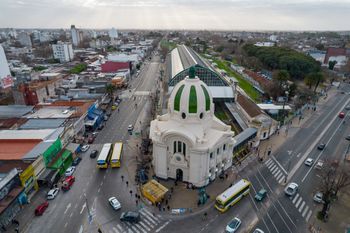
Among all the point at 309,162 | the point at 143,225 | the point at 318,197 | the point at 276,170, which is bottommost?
the point at 143,225

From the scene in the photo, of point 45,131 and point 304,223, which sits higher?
point 45,131

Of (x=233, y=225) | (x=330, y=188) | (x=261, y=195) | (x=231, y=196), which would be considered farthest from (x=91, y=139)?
(x=330, y=188)

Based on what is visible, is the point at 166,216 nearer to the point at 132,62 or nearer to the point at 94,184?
the point at 94,184

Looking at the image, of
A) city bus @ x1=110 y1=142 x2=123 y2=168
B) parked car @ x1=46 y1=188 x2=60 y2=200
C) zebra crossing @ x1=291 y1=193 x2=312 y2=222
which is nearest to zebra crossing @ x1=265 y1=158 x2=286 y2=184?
zebra crossing @ x1=291 y1=193 x2=312 y2=222

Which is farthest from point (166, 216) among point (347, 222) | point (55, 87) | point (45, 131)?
point (55, 87)

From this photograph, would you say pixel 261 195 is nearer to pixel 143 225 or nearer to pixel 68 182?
pixel 143 225

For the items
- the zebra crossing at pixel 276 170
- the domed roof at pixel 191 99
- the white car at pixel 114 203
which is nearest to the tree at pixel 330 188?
the zebra crossing at pixel 276 170

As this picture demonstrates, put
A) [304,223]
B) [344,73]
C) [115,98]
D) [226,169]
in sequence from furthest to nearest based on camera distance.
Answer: [344,73] → [115,98] → [226,169] → [304,223]
